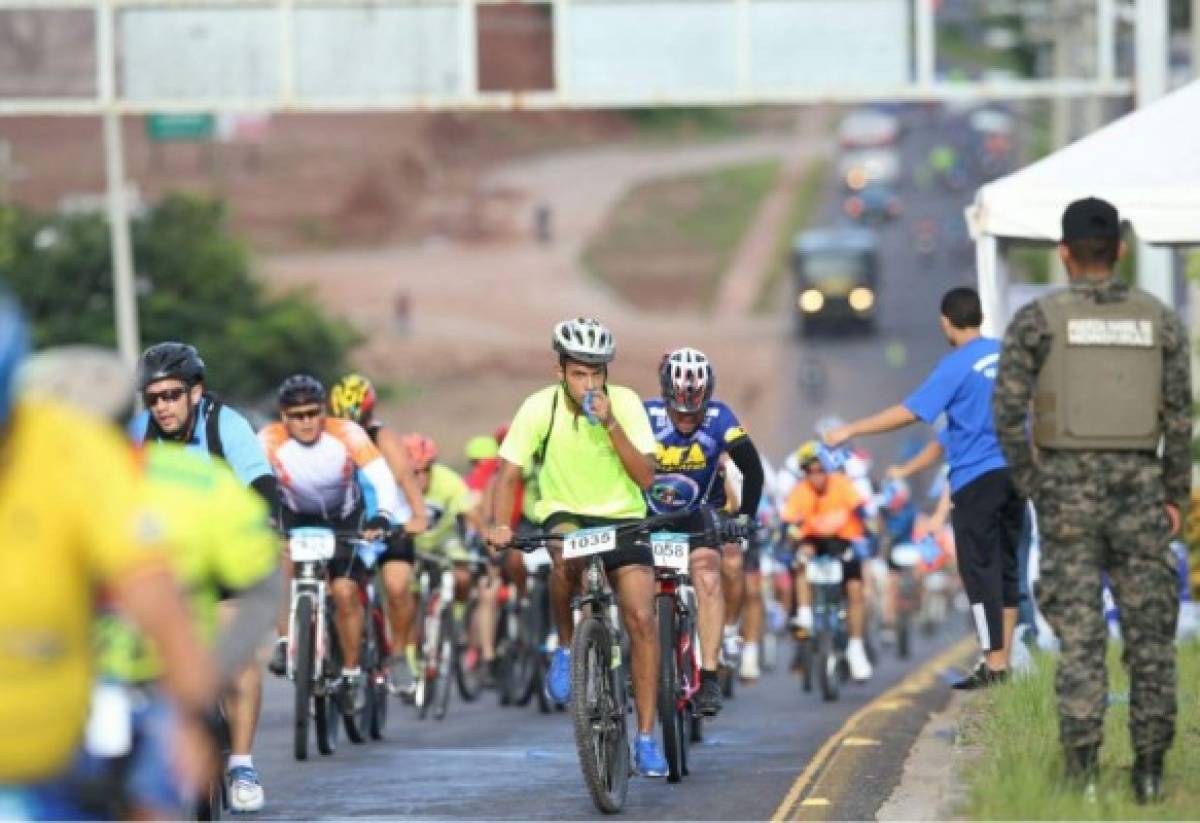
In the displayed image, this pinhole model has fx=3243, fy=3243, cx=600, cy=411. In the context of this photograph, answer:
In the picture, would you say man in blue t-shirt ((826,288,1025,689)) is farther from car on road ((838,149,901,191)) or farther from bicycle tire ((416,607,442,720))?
car on road ((838,149,901,191))

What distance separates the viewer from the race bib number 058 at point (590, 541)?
12477mm

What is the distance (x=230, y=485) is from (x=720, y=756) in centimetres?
843

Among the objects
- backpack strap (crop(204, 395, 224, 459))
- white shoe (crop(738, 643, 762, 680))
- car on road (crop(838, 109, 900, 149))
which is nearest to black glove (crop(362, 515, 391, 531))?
backpack strap (crop(204, 395, 224, 459))

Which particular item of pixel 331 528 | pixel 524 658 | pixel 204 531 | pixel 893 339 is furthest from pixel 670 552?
pixel 893 339

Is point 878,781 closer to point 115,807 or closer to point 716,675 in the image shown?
point 716,675

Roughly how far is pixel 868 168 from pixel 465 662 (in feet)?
315

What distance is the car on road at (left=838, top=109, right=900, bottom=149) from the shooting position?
125 m

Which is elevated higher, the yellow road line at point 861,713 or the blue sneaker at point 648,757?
the blue sneaker at point 648,757

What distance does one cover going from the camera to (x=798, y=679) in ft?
77.3

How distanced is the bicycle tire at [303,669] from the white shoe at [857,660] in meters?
6.03

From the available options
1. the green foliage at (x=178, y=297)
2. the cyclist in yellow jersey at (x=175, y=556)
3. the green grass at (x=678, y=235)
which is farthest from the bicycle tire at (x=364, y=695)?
the green grass at (x=678, y=235)

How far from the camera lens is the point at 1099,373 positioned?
10164 millimetres

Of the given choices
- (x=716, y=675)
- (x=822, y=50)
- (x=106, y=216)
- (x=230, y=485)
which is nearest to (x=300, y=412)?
(x=716, y=675)

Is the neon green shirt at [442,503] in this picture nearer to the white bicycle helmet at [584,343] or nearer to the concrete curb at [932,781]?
the concrete curb at [932,781]
